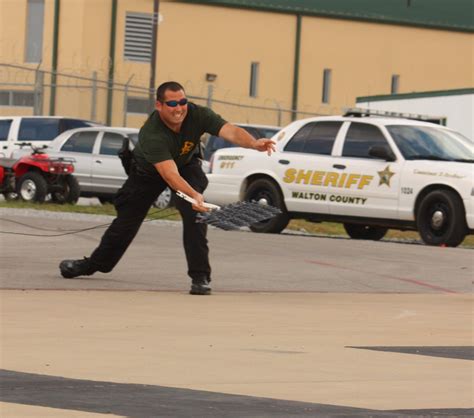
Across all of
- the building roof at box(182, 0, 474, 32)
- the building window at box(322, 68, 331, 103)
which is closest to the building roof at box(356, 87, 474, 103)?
the building roof at box(182, 0, 474, 32)

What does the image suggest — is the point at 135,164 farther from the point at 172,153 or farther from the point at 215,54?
the point at 215,54

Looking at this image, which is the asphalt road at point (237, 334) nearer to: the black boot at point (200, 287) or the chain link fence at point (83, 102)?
the black boot at point (200, 287)

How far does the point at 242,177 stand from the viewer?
2200 centimetres

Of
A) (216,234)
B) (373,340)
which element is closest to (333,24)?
(216,234)

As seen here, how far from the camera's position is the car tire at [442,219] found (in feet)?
65.0

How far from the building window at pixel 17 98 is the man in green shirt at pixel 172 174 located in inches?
1207

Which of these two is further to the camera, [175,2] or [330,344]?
[175,2]

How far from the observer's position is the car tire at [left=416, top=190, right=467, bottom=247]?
65.0ft

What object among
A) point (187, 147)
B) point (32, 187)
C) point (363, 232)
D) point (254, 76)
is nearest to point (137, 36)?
point (254, 76)

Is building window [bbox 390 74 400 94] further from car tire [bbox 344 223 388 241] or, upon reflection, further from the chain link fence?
car tire [bbox 344 223 388 241]

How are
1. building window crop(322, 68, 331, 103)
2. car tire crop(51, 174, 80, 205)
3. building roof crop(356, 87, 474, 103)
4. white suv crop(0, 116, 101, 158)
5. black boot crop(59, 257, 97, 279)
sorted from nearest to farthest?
black boot crop(59, 257, 97, 279)
car tire crop(51, 174, 80, 205)
white suv crop(0, 116, 101, 158)
building roof crop(356, 87, 474, 103)
building window crop(322, 68, 331, 103)

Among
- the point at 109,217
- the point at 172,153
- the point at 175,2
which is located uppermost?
the point at 175,2

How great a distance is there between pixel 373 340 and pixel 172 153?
9.52 feet

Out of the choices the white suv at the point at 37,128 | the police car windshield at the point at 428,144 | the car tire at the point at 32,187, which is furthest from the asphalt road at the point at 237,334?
the white suv at the point at 37,128
